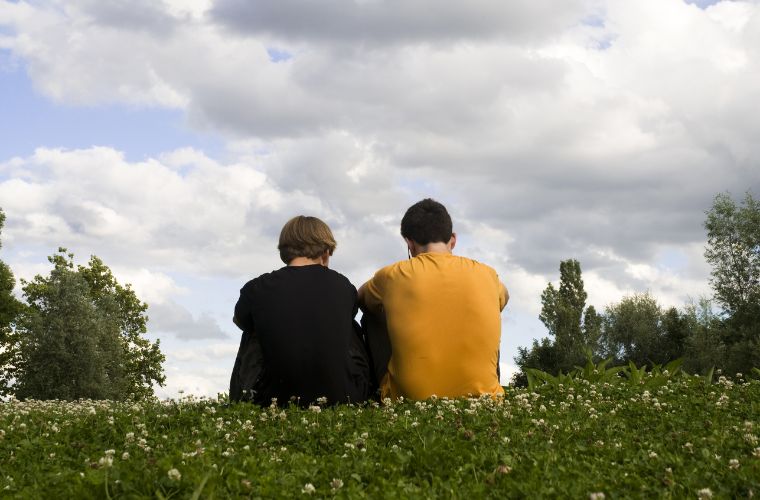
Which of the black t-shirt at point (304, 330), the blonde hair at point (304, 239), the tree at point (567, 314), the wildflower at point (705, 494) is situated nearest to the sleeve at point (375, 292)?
the black t-shirt at point (304, 330)

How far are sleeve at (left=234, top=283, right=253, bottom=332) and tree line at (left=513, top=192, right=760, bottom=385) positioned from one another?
1387 inches

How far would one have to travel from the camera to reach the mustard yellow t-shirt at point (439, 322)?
948cm

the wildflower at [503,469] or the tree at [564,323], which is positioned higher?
the tree at [564,323]

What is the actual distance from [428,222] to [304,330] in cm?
202

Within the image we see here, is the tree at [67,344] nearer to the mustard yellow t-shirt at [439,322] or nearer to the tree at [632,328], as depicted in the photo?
the mustard yellow t-shirt at [439,322]

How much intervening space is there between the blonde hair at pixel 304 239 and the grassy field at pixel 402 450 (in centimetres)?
201

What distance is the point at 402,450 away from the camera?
6.48m

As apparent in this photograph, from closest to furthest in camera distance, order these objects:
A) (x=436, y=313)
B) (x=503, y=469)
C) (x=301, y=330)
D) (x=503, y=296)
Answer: (x=503, y=469) < (x=301, y=330) < (x=436, y=313) < (x=503, y=296)

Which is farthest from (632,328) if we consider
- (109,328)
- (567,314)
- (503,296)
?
(503,296)

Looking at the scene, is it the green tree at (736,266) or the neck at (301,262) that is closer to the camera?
the neck at (301,262)

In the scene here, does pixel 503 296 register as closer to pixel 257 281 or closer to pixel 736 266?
pixel 257 281

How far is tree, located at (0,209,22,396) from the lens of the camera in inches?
1738

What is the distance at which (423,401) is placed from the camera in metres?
9.55

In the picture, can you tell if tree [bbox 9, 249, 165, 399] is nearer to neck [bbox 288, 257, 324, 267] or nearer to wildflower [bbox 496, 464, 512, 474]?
neck [bbox 288, 257, 324, 267]
